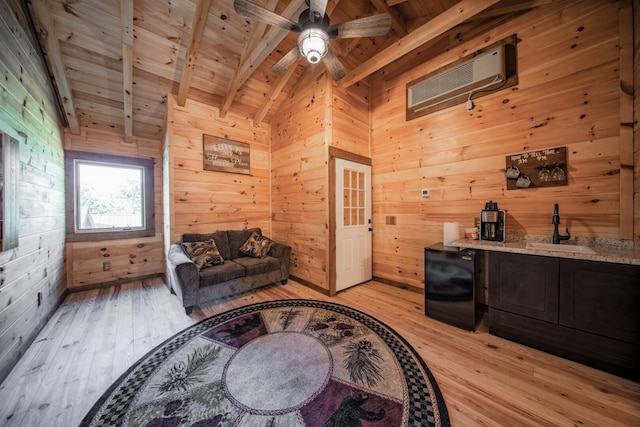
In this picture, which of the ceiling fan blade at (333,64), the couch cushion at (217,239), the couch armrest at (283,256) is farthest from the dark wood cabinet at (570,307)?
the couch cushion at (217,239)

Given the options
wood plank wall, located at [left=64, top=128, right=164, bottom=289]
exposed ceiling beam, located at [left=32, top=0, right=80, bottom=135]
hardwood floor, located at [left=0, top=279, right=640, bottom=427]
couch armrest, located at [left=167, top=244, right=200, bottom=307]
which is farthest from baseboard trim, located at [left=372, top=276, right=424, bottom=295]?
exposed ceiling beam, located at [left=32, top=0, right=80, bottom=135]

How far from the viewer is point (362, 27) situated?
1.90 meters

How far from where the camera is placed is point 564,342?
177 centimetres

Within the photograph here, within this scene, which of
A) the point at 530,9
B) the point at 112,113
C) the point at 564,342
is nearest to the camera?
the point at 564,342

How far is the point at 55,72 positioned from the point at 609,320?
589 cm

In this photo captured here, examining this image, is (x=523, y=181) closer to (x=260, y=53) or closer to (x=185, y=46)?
(x=260, y=53)

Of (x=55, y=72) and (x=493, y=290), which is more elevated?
(x=55, y=72)

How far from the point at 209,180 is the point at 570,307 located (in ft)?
14.8

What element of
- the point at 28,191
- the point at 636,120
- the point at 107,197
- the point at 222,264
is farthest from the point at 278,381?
the point at 107,197

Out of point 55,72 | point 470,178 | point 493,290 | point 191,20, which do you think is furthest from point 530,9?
point 55,72

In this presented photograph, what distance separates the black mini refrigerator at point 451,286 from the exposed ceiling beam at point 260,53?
9.74 feet

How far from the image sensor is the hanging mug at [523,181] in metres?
2.29

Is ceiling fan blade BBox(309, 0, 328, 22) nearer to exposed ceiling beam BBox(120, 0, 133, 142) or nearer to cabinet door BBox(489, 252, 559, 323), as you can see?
exposed ceiling beam BBox(120, 0, 133, 142)

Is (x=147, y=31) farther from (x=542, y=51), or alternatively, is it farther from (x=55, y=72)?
(x=542, y=51)
